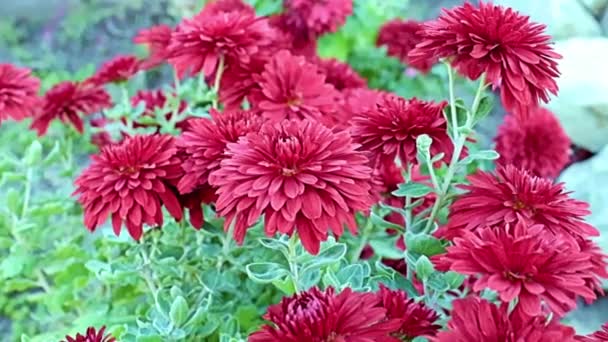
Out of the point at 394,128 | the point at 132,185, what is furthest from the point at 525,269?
the point at 132,185

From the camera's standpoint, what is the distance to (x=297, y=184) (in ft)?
2.21

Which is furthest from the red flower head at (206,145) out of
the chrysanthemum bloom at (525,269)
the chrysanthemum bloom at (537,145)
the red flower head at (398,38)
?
the red flower head at (398,38)

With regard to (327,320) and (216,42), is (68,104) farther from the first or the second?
(327,320)

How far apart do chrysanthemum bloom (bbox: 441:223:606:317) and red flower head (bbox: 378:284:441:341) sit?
0.38ft

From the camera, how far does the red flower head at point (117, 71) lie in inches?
50.4

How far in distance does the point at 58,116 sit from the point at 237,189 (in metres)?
0.68

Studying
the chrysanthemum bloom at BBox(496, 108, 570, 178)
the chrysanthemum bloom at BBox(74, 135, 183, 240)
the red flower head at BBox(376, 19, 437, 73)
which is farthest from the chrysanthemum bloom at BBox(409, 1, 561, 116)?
the red flower head at BBox(376, 19, 437, 73)

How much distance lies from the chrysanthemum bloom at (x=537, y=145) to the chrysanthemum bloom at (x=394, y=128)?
0.49 metres

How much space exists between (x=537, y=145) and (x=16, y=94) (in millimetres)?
840

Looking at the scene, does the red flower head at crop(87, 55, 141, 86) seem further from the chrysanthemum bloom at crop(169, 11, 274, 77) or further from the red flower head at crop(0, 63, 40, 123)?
the chrysanthemum bloom at crop(169, 11, 274, 77)

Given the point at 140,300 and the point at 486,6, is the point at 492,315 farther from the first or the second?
the point at 140,300

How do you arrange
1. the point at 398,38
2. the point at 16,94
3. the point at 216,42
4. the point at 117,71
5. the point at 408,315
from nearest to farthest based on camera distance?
1. the point at 408,315
2. the point at 216,42
3. the point at 16,94
4. the point at 117,71
5. the point at 398,38

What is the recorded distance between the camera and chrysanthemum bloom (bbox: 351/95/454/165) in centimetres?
82

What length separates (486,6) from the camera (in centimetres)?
77
